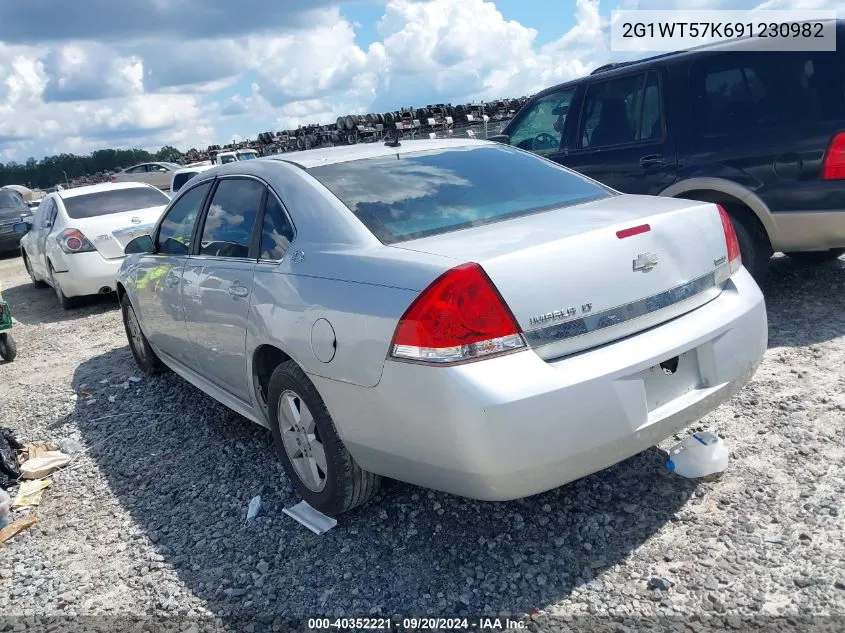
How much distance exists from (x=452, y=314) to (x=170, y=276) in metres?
2.59

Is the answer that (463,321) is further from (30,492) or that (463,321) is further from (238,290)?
(30,492)

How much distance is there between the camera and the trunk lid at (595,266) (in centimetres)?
244

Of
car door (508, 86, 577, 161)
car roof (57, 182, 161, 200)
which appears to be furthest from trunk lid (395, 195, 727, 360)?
car roof (57, 182, 161, 200)

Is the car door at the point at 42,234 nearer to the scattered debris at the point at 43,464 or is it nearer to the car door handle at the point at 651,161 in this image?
the scattered debris at the point at 43,464

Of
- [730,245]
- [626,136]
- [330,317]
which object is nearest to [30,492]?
[330,317]

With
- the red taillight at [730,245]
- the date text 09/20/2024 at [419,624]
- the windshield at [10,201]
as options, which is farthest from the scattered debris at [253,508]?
the windshield at [10,201]

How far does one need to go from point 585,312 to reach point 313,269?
3.75ft

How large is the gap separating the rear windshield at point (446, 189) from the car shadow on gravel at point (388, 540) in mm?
1264

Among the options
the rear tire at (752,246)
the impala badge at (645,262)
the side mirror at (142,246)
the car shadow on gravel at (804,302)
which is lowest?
the car shadow on gravel at (804,302)

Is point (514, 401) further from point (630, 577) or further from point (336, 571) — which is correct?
point (336, 571)

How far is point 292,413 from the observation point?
3186 millimetres

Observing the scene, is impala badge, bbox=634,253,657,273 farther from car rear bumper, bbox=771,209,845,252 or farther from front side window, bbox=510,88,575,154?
front side window, bbox=510,88,575,154

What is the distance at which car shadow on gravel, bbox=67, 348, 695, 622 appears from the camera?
2.63 m

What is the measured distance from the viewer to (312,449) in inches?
123
